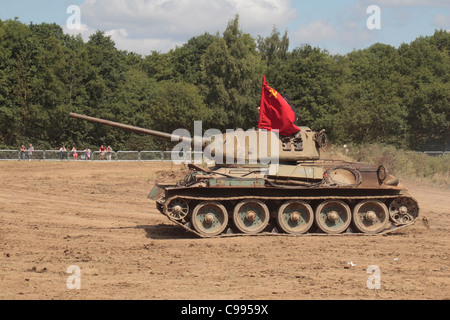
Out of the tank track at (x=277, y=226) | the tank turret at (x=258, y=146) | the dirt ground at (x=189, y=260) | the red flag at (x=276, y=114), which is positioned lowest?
the dirt ground at (x=189, y=260)

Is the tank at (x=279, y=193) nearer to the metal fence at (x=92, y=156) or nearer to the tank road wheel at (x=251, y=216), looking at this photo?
the tank road wheel at (x=251, y=216)

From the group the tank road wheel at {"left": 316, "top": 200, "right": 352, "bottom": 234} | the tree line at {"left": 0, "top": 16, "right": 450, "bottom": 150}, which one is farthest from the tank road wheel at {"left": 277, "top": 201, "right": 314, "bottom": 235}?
the tree line at {"left": 0, "top": 16, "right": 450, "bottom": 150}

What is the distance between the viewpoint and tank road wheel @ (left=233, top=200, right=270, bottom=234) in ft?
51.1

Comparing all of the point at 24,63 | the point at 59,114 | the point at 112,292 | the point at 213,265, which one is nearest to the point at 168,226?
the point at 213,265

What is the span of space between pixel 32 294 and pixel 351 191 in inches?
337

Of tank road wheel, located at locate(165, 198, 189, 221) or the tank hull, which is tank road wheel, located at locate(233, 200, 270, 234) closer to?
the tank hull

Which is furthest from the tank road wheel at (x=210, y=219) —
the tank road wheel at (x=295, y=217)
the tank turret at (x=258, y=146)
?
the tank road wheel at (x=295, y=217)

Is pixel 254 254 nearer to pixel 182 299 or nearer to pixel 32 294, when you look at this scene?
pixel 182 299

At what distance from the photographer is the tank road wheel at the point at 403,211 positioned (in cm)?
1627

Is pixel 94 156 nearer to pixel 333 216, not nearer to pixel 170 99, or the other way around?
pixel 170 99

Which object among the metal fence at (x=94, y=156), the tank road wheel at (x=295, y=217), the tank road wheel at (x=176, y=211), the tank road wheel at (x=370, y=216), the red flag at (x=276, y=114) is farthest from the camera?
the metal fence at (x=94, y=156)

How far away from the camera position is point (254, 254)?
44.4 ft

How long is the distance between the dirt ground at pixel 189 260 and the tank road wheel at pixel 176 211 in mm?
573

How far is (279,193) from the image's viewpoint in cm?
1558
